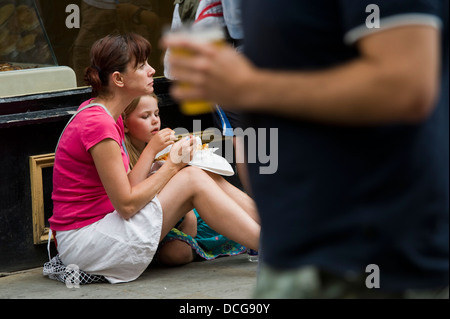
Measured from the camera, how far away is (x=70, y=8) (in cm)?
575

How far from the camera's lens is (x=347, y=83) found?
135 cm

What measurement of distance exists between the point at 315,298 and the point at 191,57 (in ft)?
1.71

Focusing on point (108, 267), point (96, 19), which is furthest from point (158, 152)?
point (96, 19)

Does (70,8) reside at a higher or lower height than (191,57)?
higher

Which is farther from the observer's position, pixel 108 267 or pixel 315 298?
pixel 108 267

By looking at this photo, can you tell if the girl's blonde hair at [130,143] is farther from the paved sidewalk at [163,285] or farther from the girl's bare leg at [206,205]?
the paved sidewalk at [163,285]

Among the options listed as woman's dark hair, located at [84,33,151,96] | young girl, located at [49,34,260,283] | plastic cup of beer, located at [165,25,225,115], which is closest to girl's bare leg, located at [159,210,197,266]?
young girl, located at [49,34,260,283]

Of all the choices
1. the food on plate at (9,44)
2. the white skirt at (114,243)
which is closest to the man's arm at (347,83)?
the white skirt at (114,243)

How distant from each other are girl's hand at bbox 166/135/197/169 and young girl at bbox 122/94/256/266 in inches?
7.3

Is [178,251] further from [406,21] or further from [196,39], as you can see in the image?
[406,21]

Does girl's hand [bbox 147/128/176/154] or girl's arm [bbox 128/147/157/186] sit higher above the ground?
girl's hand [bbox 147/128/176/154]

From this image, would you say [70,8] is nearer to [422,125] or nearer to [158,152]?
[158,152]

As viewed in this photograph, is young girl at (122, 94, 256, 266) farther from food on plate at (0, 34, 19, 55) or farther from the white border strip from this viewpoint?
the white border strip

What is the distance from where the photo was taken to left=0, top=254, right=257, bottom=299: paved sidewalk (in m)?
4.22
